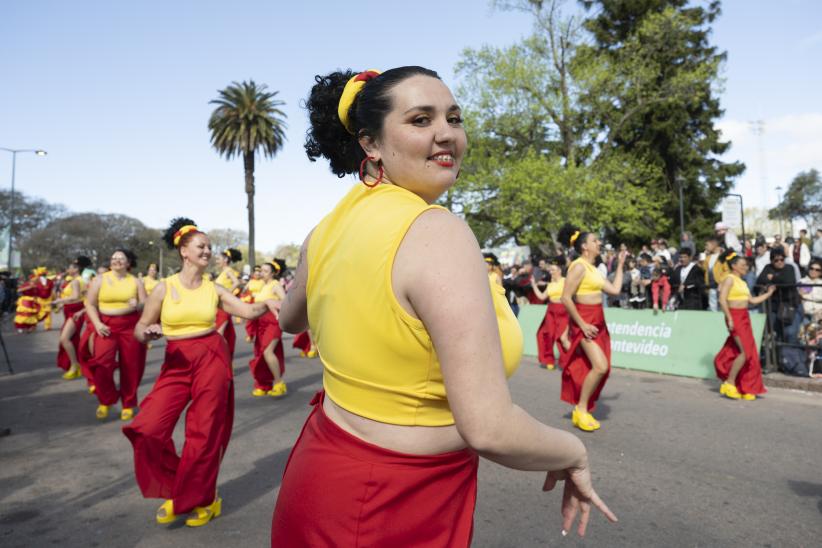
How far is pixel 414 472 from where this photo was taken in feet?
4.63

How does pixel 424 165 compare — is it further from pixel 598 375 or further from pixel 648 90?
pixel 648 90

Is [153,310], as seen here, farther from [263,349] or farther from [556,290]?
[556,290]

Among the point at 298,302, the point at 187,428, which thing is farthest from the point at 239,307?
the point at 298,302

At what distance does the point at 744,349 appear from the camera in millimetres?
8438

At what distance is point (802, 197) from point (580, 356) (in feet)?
218

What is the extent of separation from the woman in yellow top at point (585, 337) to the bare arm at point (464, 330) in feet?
18.5

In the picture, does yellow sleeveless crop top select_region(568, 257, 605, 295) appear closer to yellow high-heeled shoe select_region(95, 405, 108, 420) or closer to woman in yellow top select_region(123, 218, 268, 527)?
woman in yellow top select_region(123, 218, 268, 527)

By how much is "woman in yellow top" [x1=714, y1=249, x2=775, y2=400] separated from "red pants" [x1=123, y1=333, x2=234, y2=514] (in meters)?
6.84

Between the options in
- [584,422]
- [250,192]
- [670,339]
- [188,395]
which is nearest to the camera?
[188,395]

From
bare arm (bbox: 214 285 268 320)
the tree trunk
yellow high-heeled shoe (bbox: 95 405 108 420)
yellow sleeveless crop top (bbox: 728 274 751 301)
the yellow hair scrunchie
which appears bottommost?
yellow high-heeled shoe (bbox: 95 405 108 420)

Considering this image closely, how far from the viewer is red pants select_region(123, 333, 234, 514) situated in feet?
14.2

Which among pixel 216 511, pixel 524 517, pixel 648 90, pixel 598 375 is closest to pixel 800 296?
pixel 598 375

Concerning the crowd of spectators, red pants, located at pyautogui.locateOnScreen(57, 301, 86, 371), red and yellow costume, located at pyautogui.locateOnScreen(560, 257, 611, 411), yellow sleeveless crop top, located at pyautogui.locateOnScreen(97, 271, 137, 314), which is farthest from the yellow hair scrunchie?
red pants, located at pyautogui.locateOnScreen(57, 301, 86, 371)

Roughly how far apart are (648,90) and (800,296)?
22.0 m
